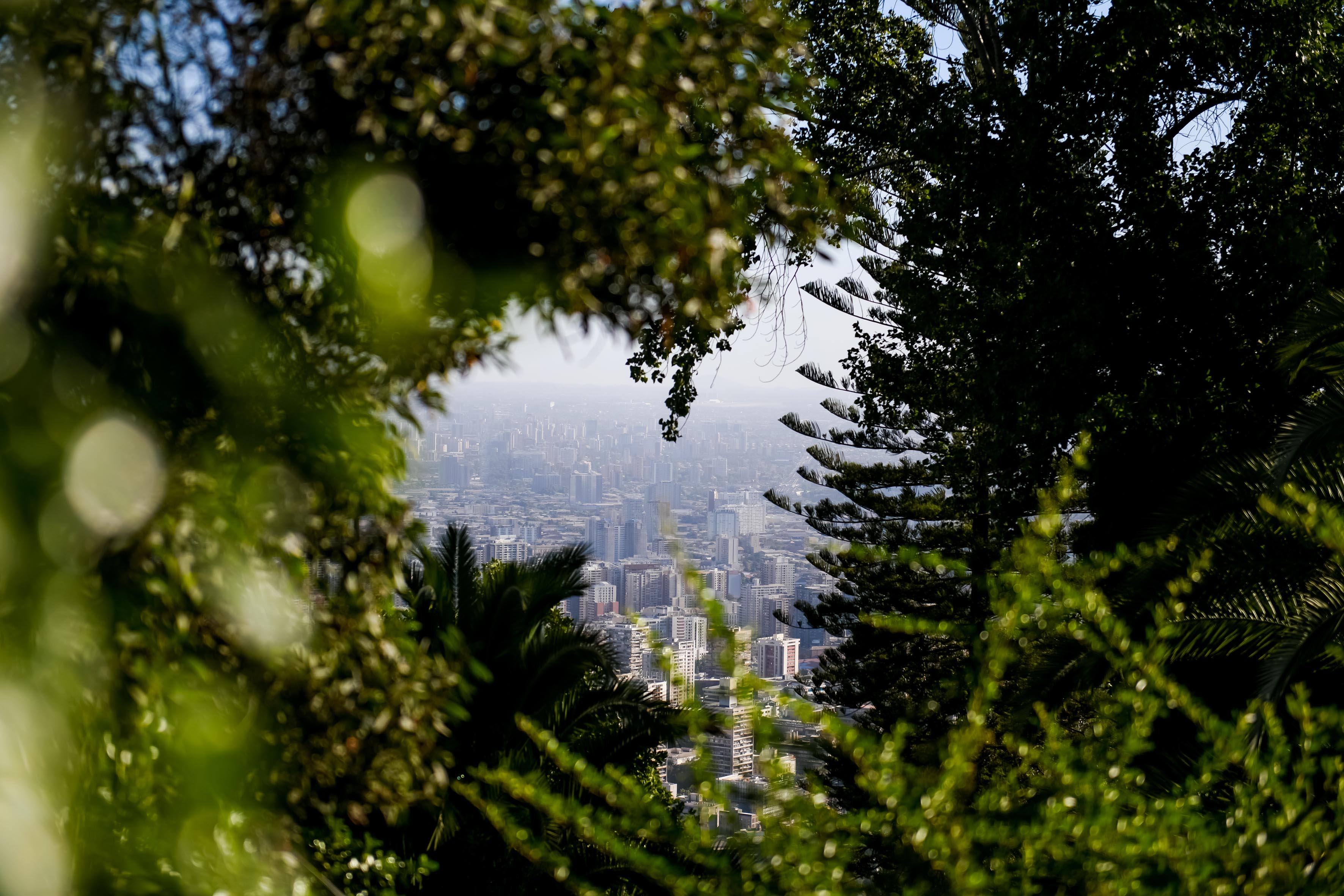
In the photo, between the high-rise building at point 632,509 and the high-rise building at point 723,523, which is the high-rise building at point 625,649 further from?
the high-rise building at point 723,523

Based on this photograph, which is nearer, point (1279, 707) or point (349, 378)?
point (349, 378)

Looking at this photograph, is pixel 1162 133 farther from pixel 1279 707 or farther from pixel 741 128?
pixel 741 128

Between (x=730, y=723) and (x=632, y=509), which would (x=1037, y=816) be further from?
(x=632, y=509)

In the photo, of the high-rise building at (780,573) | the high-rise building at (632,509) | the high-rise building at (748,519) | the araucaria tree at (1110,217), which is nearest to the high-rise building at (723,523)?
the high-rise building at (748,519)

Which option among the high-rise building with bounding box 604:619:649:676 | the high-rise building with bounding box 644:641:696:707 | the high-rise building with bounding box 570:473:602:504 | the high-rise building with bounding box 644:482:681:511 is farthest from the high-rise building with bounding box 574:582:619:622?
the high-rise building with bounding box 644:641:696:707

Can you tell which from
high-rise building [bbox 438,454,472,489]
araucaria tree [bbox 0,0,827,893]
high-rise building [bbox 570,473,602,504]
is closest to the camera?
araucaria tree [bbox 0,0,827,893]

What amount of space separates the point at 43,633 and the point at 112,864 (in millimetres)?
409

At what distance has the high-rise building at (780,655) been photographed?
56.4ft

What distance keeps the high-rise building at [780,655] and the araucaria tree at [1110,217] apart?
27.5ft

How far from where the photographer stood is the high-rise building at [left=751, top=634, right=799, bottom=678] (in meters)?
17.2

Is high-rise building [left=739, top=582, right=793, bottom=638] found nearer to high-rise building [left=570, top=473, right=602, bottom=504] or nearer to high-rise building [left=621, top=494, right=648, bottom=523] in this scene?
high-rise building [left=621, top=494, right=648, bottom=523]

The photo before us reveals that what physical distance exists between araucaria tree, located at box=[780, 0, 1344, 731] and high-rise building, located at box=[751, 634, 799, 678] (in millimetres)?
8383

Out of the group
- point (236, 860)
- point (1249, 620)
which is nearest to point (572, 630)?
point (1249, 620)

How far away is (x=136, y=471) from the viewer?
1.47 m
